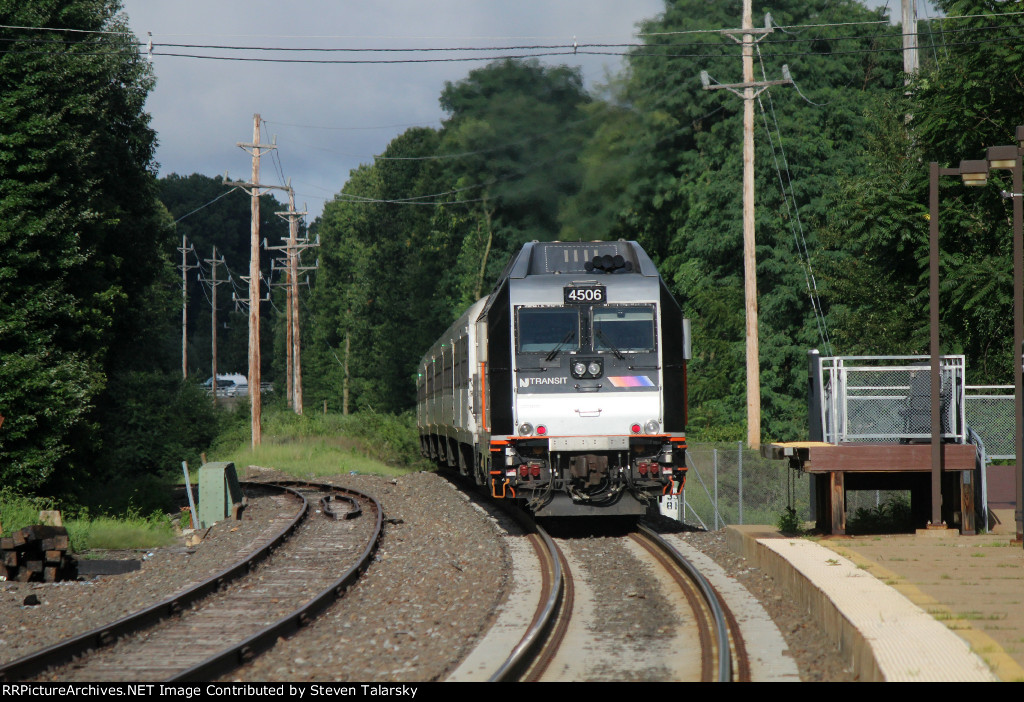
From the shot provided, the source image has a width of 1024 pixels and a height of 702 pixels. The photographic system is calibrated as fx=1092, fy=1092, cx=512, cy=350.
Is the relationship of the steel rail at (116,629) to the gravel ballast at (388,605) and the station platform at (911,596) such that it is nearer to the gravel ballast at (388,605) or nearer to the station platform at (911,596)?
the gravel ballast at (388,605)

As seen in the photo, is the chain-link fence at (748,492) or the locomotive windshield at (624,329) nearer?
the locomotive windshield at (624,329)

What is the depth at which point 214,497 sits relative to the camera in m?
21.8

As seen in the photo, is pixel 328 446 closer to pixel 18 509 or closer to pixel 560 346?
pixel 18 509

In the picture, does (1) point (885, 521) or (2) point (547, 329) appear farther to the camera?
(1) point (885, 521)

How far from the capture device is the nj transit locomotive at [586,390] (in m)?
15.9

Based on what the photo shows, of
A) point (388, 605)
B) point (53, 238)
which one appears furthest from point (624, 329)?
point (53, 238)

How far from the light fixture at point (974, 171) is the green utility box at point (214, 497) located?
1449cm

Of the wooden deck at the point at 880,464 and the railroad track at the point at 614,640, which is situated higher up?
the wooden deck at the point at 880,464

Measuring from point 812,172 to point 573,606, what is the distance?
29733 mm

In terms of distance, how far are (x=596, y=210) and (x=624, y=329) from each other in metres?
28.0

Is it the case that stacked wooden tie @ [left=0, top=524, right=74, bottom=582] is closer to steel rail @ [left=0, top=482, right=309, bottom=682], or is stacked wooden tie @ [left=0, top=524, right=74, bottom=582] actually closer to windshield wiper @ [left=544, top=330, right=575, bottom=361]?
steel rail @ [left=0, top=482, right=309, bottom=682]

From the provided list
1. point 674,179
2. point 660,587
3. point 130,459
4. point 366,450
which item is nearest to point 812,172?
point 674,179

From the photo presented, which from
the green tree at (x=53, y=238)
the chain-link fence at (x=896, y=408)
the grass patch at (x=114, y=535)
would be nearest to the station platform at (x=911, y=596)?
the chain-link fence at (x=896, y=408)
